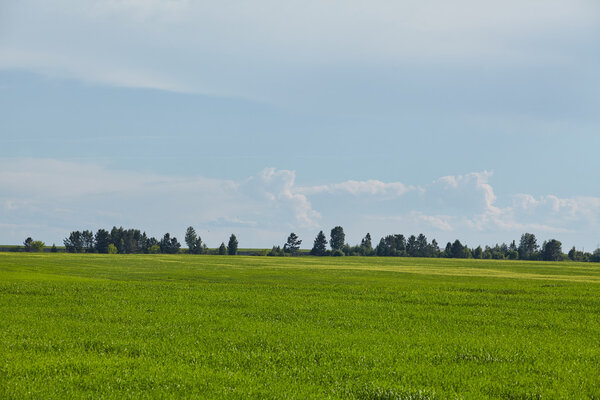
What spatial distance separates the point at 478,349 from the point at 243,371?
374 inches

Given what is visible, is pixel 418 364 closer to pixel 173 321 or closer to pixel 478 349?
pixel 478 349

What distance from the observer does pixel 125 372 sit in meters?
14.8

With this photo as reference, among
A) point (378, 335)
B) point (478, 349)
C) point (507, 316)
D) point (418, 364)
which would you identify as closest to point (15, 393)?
point (418, 364)

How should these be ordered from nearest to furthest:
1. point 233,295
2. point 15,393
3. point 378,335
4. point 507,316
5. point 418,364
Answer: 1. point 15,393
2. point 418,364
3. point 378,335
4. point 507,316
5. point 233,295

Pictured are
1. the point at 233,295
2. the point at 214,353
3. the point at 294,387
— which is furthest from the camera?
the point at 233,295

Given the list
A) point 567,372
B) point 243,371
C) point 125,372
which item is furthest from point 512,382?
point 125,372

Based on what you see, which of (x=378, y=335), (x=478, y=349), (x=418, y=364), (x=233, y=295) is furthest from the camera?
(x=233, y=295)

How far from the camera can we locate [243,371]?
15289mm

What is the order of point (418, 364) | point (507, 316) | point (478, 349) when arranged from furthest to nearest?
point (507, 316) → point (478, 349) → point (418, 364)

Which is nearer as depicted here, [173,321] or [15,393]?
[15,393]

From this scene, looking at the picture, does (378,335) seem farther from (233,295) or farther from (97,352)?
(233,295)

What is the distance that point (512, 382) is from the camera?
1448cm

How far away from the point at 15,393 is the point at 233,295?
23.0 m

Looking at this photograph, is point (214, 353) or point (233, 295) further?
point (233, 295)
